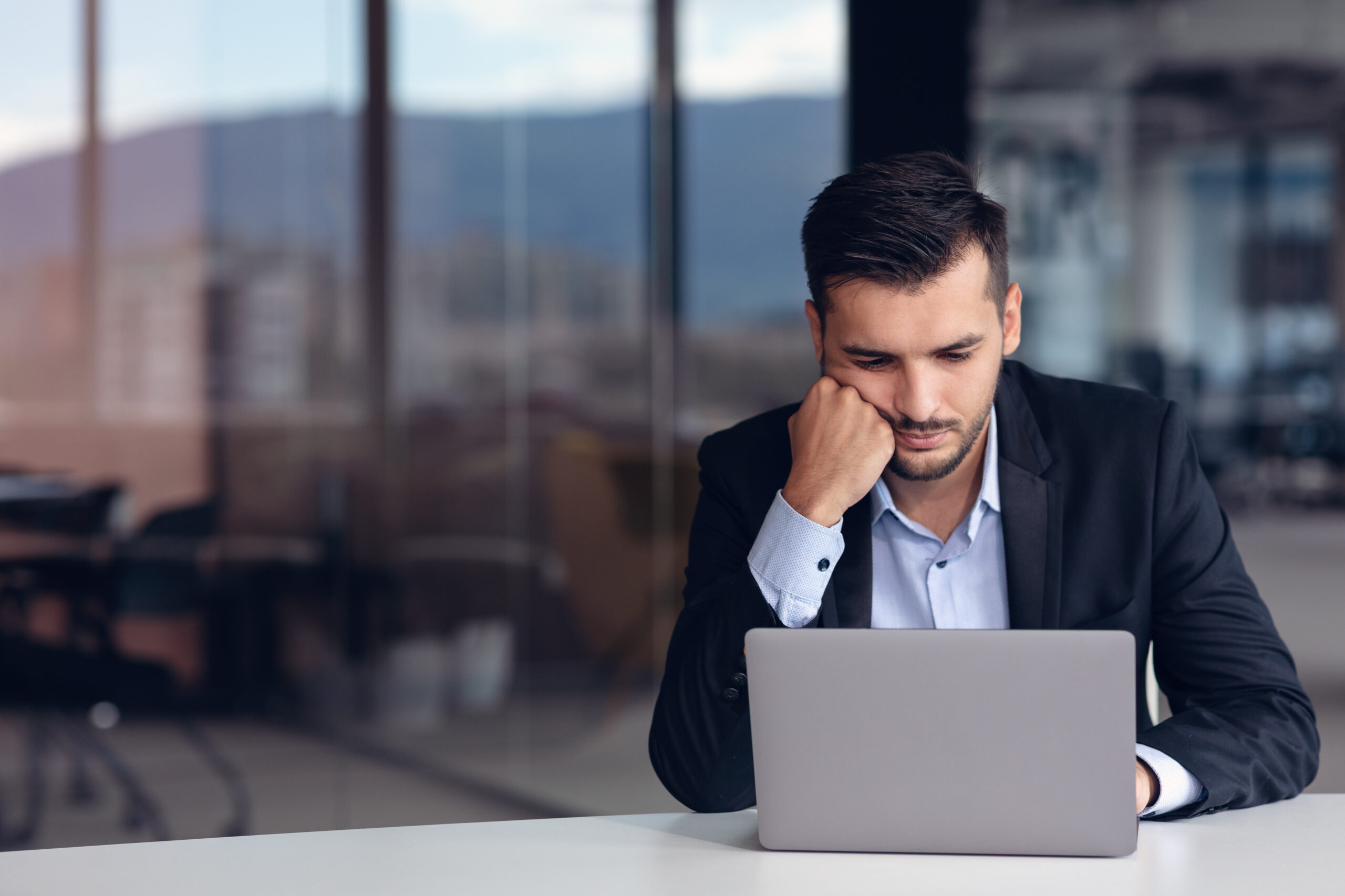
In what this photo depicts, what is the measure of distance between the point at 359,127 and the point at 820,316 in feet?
11.7

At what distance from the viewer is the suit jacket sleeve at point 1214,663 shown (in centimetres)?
132

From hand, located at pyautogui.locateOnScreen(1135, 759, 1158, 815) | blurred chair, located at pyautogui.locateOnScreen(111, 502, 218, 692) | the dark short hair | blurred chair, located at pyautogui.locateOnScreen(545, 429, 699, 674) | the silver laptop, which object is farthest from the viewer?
blurred chair, located at pyautogui.locateOnScreen(545, 429, 699, 674)

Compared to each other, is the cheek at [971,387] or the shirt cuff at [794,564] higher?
the cheek at [971,387]

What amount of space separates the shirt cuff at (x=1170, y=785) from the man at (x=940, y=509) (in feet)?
0.45

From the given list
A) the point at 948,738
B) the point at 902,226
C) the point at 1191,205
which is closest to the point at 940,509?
the point at 902,226

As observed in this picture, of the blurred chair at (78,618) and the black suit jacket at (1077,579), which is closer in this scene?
Answer: the black suit jacket at (1077,579)

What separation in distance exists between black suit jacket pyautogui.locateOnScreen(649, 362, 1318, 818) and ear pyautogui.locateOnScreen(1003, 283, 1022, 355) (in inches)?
3.0

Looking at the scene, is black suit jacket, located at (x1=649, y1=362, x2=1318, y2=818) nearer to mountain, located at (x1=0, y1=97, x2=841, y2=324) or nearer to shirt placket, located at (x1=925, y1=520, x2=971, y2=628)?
shirt placket, located at (x1=925, y1=520, x2=971, y2=628)

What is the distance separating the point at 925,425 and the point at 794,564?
0.89 ft

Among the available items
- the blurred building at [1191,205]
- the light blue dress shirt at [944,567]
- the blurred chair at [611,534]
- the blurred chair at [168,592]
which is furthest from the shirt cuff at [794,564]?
the blurred chair at [168,592]

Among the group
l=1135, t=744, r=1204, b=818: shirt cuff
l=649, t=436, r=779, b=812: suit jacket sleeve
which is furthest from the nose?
l=1135, t=744, r=1204, b=818: shirt cuff

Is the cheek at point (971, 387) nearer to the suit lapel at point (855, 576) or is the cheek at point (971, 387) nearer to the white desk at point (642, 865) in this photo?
the suit lapel at point (855, 576)

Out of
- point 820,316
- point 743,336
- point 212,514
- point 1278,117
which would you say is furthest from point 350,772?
point 1278,117

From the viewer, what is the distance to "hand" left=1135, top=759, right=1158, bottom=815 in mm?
1237
